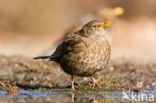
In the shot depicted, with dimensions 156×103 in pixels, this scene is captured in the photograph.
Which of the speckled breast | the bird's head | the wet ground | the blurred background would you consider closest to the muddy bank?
Result: the wet ground

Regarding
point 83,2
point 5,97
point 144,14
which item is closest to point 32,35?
point 83,2

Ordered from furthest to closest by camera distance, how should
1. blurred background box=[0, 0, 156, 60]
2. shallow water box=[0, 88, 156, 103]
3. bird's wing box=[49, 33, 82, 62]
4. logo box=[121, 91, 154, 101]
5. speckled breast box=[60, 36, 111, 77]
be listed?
1. blurred background box=[0, 0, 156, 60]
2. bird's wing box=[49, 33, 82, 62]
3. speckled breast box=[60, 36, 111, 77]
4. logo box=[121, 91, 154, 101]
5. shallow water box=[0, 88, 156, 103]

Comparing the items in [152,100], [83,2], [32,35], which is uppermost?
[83,2]

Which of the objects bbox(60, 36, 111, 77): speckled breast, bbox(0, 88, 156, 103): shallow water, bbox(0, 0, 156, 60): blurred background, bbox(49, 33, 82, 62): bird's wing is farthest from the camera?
bbox(0, 0, 156, 60): blurred background

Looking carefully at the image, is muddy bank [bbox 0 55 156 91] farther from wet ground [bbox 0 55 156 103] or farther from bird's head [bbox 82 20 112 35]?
bird's head [bbox 82 20 112 35]

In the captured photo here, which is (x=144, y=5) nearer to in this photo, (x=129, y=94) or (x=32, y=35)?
(x=32, y=35)

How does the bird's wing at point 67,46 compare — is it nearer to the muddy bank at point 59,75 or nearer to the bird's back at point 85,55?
the bird's back at point 85,55
